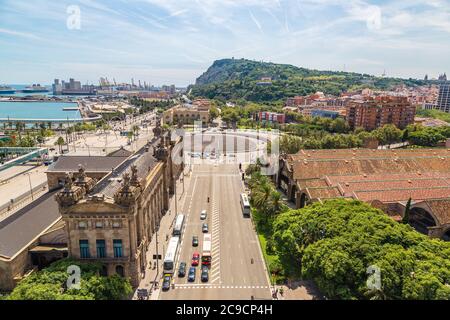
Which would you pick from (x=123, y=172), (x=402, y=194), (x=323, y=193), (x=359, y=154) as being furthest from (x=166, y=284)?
(x=359, y=154)

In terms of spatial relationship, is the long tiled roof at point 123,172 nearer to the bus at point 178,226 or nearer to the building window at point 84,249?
the building window at point 84,249

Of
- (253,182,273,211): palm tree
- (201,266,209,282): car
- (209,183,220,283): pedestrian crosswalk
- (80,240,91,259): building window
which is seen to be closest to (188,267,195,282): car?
(201,266,209,282): car

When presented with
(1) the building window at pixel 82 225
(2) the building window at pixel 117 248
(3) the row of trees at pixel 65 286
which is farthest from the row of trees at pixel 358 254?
(1) the building window at pixel 82 225

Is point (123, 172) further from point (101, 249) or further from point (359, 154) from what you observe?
point (359, 154)

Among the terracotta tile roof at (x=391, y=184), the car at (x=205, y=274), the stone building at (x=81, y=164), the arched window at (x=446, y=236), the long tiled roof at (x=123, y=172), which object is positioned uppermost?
the long tiled roof at (x=123, y=172)

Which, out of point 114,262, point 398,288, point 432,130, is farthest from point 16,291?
point 432,130

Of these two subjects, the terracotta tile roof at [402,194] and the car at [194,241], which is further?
the terracotta tile roof at [402,194]
